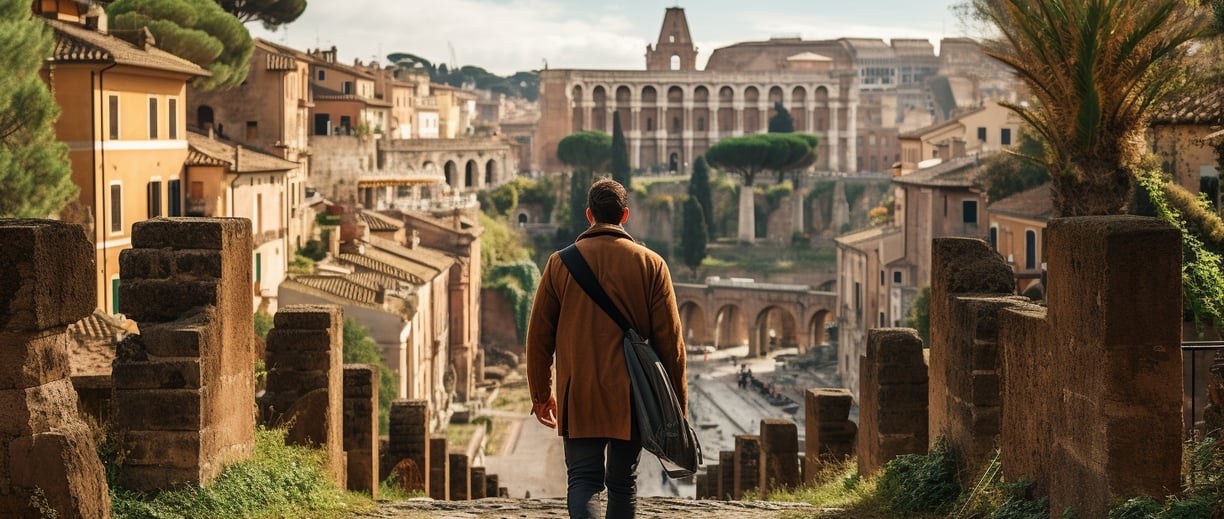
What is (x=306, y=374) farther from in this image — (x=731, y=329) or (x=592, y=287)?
(x=731, y=329)

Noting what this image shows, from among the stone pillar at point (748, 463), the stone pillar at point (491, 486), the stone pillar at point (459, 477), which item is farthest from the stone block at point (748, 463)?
the stone pillar at point (491, 486)

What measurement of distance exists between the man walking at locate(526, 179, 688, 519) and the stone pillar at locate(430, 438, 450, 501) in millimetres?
9363

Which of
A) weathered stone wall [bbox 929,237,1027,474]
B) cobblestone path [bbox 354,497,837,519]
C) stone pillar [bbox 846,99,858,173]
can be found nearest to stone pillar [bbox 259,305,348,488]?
cobblestone path [bbox 354,497,837,519]

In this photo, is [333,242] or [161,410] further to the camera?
[333,242]

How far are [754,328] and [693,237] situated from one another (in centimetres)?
902

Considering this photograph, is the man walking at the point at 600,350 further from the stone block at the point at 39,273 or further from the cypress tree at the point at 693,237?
the cypress tree at the point at 693,237

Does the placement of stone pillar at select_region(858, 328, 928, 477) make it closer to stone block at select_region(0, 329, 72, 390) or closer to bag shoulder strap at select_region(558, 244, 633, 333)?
bag shoulder strap at select_region(558, 244, 633, 333)

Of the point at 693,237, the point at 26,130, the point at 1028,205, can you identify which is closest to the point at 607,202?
the point at 26,130

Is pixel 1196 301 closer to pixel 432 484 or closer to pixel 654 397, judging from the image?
pixel 654 397

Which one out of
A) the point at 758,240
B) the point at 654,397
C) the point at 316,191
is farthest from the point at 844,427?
the point at 758,240

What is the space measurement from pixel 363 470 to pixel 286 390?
6.42ft

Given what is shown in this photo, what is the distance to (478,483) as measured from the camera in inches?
762

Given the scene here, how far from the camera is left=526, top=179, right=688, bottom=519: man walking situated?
6363mm

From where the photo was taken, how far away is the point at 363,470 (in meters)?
11.8
